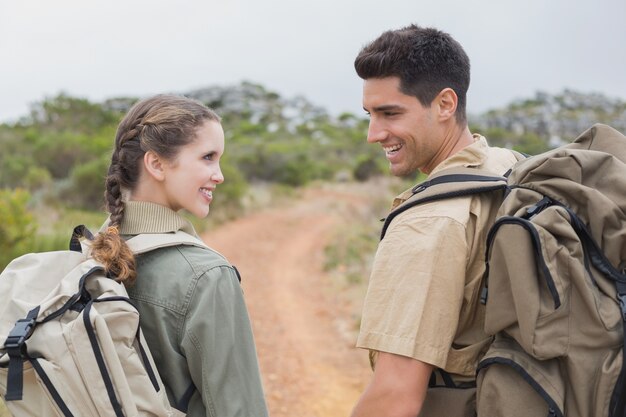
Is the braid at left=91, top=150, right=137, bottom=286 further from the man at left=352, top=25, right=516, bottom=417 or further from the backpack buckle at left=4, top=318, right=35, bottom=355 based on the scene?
the man at left=352, top=25, right=516, bottom=417

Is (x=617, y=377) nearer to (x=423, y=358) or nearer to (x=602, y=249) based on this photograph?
(x=602, y=249)

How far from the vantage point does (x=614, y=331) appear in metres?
1.54

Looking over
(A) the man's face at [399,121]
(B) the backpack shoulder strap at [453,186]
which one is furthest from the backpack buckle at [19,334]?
(A) the man's face at [399,121]

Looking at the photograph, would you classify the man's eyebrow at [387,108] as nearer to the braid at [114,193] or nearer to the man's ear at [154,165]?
the man's ear at [154,165]

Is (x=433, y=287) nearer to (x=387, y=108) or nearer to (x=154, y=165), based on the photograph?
(x=387, y=108)

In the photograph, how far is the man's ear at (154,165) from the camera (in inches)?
75.8

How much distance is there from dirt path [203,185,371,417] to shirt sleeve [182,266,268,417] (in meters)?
3.92

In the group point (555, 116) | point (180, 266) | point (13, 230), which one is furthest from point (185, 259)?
point (555, 116)

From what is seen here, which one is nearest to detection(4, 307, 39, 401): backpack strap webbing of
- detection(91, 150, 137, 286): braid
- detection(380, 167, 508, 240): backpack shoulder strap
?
detection(91, 150, 137, 286): braid

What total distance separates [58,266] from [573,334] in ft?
4.55

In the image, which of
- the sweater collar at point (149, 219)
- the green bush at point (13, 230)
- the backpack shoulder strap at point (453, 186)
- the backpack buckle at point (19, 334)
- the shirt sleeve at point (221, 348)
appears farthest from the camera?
the green bush at point (13, 230)

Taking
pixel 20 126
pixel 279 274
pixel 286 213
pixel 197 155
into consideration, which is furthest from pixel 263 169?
pixel 197 155

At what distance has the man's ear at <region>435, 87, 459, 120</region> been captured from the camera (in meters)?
2.06

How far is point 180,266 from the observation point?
1786 millimetres
